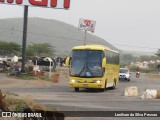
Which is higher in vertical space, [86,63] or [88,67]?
[86,63]

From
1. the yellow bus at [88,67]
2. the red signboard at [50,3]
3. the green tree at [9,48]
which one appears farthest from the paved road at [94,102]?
the green tree at [9,48]

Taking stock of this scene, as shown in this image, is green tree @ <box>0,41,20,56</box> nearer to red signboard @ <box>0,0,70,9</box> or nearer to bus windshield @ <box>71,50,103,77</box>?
red signboard @ <box>0,0,70,9</box>

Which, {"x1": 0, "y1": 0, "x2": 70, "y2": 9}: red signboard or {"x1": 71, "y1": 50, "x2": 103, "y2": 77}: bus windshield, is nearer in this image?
{"x1": 71, "y1": 50, "x2": 103, "y2": 77}: bus windshield

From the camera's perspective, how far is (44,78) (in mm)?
50094

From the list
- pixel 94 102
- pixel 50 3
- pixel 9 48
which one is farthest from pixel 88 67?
pixel 9 48

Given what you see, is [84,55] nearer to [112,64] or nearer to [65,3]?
[112,64]

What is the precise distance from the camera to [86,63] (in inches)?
1304

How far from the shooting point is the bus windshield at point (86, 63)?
108 feet

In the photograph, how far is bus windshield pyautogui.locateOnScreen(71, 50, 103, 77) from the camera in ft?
108

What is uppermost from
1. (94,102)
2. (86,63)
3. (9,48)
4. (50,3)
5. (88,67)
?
(50,3)

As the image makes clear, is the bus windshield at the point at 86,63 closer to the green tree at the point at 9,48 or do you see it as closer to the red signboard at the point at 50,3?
the red signboard at the point at 50,3

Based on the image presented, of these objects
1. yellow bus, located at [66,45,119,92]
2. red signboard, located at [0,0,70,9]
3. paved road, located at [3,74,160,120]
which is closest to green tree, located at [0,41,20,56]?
red signboard, located at [0,0,70,9]

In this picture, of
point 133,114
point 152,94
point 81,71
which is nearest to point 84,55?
point 81,71

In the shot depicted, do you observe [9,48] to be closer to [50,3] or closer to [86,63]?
[50,3]
